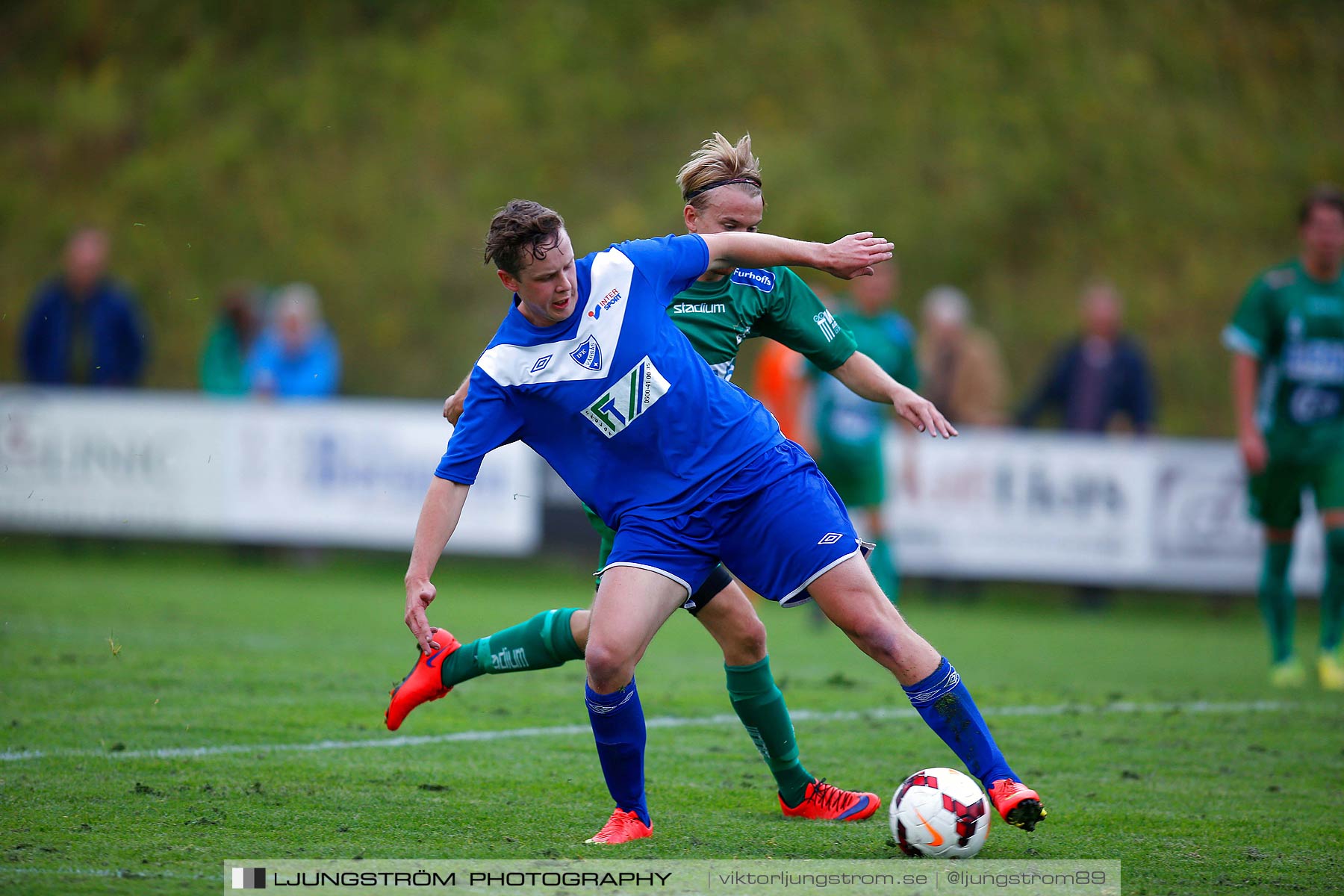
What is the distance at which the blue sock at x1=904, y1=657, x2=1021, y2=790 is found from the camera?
4.23 meters

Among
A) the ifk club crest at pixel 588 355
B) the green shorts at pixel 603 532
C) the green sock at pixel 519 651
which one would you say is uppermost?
the ifk club crest at pixel 588 355

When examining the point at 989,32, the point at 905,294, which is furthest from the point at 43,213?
the point at 989,32

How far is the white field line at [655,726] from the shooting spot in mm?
5191

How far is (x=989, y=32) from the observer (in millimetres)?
19344

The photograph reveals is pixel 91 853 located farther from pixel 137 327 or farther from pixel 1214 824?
pixel 137 327

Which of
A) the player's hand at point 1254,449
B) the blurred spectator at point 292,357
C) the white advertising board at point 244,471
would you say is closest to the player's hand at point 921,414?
the player's hand at point 1254,449

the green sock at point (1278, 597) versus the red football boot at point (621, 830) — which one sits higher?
the green sock at point (1278, 597)

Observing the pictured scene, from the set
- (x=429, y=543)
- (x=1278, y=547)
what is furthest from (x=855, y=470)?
(x=429, y=543)

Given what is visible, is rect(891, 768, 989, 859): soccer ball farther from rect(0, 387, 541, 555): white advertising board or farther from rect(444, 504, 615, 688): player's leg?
rect(0, 387, 541, 555): white advertising board

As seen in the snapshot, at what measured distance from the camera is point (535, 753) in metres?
5.59

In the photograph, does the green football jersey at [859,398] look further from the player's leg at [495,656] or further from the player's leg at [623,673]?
the player's leg at [623,673]

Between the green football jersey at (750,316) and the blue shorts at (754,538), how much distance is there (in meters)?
0.61

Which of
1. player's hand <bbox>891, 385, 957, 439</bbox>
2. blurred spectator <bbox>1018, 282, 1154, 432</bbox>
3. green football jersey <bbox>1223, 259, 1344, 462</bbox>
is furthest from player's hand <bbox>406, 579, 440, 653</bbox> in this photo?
blurred spectator <bbox>1018, 282, 1154, 432</bbox>

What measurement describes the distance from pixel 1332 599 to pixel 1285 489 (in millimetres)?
664
